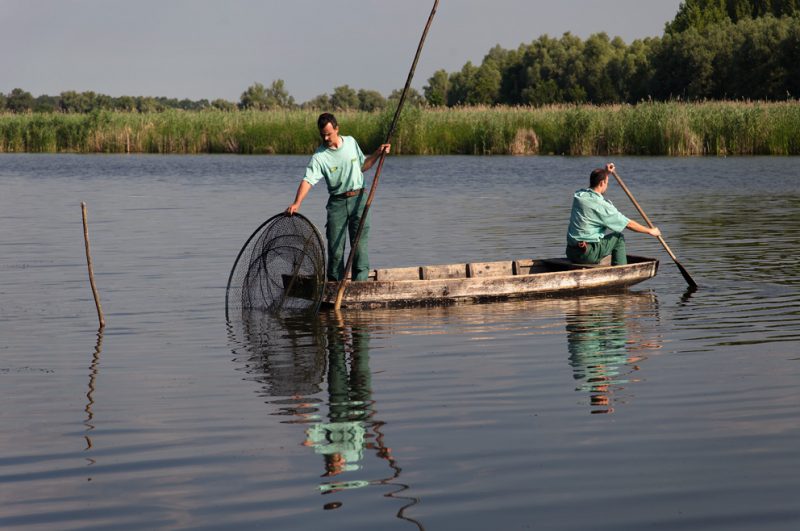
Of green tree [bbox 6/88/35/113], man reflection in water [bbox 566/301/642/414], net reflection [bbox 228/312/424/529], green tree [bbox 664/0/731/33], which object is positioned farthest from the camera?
green tree [bbox 6/88/35/113]

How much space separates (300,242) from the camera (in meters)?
10.6

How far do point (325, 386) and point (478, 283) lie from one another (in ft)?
12.5

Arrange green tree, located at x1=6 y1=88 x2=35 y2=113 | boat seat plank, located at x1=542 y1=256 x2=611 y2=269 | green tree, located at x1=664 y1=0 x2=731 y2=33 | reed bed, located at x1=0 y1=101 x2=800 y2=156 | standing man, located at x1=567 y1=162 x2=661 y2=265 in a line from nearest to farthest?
standing man, located at x1=567 y1=162 x2=661 y2=265 → boat seat plank, located at x1=542 y1=256 x2=611 y2=269 → reed bed, located at x1=0 y1=101 x2=800 y2=156 → green tree, located at x1=664 y1=0 x2=731 y2=33 → green tree, located at x1=6 y1=88 x2=35 y2=113

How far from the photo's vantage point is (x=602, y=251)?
12.1 meters

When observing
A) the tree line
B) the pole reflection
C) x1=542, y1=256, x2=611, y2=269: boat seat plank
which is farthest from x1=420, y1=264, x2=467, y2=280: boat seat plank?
the tree line

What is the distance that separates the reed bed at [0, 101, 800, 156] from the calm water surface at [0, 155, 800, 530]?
66.5 ft

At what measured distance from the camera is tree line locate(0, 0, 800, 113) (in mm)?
57406

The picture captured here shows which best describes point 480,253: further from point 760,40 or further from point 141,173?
point 760,40

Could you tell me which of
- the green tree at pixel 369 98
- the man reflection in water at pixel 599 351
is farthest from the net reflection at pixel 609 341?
the green tree at pixel 369 98

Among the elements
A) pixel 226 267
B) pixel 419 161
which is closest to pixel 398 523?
pixel 226 267

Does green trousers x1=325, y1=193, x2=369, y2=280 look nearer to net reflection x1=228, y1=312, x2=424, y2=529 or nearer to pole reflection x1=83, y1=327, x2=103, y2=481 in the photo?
net reflection x1=228, y1=312, x2=424, y2=529

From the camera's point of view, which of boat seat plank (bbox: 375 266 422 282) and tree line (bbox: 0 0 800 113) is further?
tree line (bbox: 0 0 800 113)

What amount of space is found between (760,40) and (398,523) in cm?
5729

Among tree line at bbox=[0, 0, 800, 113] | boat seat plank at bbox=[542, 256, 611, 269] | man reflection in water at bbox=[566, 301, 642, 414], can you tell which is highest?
tree line at bbox=[0, 0, 800, 113]
